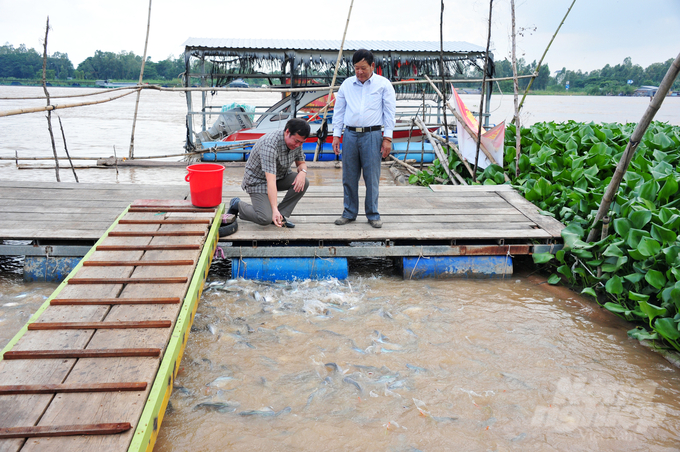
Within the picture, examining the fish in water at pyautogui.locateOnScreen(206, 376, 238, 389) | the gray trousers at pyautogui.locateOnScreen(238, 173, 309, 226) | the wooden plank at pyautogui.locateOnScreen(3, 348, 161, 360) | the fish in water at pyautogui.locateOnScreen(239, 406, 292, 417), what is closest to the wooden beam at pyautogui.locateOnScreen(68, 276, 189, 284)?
the fish in water at pyautogui.locateOnScreen(206, 376, 238, 389)

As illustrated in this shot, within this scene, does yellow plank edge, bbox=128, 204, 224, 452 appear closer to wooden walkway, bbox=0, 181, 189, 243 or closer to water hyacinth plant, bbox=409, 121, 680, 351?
wooden walkway, bbox=0, 181, 189, 243

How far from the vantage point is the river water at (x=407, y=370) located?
2.71 m

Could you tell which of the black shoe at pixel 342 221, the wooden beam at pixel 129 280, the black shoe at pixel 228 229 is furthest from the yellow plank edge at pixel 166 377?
the black shoe at pixel 342 221

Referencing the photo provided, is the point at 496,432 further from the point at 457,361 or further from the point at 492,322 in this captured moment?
the point at 492,322

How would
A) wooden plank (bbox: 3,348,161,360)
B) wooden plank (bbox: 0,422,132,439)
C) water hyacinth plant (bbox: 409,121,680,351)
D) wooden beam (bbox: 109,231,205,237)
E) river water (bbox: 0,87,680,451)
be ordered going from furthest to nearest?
1. wooden beam (bbox: 109,231,205,237)
2. water hyacinth plant (bbox: 409,121,680,351)
3. river water (bbox: 0,87,680,451)
4. wooden plank (bbox: 3,348,161,360)
5. wooden plank (bbox: 0,422,132,439)

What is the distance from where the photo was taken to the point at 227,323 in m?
3.96

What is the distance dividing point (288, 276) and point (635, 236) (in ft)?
10.4

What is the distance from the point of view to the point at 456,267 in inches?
196

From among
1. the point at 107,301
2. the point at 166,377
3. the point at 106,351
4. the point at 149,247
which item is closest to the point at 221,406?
the point at 166,377

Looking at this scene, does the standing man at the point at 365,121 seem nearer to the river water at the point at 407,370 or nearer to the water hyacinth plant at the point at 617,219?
the river water at the point at 407,370

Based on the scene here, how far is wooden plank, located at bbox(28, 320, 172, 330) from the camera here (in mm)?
2771

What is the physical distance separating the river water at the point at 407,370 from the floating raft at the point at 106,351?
0.49 m

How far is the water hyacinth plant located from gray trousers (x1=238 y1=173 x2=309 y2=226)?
2593mm

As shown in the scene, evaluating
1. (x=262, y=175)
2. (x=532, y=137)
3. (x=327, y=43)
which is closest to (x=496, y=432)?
(x=262, y=175)
